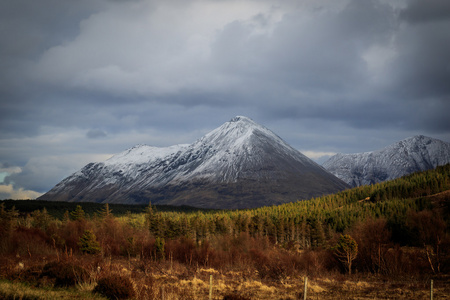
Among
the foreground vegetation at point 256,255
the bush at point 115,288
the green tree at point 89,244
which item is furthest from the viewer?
the green tree at point 89,244

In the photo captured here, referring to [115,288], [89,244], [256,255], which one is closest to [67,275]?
[115,288]

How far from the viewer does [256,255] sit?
88.8 meters

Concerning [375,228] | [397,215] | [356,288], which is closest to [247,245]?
[375,228]

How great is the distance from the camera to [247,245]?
108 m

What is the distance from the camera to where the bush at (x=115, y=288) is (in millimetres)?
23484

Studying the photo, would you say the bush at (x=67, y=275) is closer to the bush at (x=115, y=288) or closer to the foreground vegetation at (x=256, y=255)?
the foreground vegetation at (x=256, y=255)

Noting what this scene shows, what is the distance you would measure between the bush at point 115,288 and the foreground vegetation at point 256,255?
0.07m

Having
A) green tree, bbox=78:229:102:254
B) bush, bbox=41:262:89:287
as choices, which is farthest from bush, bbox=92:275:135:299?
green tree, bbox=78:229:102:254

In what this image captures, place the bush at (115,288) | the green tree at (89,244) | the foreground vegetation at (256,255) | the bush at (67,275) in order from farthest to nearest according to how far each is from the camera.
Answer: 1. the green tree at (89,244)
2. the foreground vegetation at (256,255)
3. the bush at (67,275)
4. the bush at (115,288)

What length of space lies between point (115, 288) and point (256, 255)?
69008 millimetres

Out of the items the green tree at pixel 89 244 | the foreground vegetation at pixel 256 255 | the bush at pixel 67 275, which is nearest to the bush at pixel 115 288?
the foreground vegetation at pixel 256 255

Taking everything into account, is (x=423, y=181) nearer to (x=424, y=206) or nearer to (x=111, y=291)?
(x=424, y=206)

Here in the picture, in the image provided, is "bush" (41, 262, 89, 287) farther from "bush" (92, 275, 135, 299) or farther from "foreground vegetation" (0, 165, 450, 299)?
"bush" (92, 275, 135, 299)

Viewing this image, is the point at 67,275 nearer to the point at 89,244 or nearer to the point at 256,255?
the point at 89,244
